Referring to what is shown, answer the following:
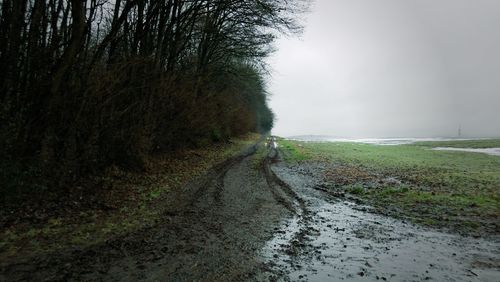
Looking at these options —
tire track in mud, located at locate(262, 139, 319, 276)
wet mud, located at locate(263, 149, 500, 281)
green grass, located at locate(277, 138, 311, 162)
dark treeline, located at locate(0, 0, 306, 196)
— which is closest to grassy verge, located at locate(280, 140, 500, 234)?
wet mud, located at locate(263, 149, 500, 281)

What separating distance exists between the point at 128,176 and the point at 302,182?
23.4 feet

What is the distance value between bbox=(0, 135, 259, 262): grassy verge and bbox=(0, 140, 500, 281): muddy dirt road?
43cm

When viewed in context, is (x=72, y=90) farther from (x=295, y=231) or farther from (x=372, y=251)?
(x=372, y=251)

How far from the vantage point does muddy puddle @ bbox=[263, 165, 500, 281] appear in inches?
200

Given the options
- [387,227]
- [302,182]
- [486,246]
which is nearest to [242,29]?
[302,182]

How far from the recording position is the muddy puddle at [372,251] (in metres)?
5.07

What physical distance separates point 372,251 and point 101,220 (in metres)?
5.89

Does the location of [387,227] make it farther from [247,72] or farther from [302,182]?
[247,72]

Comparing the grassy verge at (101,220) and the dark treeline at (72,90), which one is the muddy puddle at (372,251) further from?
the dark treeline at (72,90)

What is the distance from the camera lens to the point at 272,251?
5.82 meters

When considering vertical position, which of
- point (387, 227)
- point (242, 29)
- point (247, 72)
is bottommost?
point (387, 227)

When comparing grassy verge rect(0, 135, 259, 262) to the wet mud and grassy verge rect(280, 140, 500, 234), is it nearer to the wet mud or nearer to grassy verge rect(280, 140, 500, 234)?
the wet mud

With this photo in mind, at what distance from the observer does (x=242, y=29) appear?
20.9m

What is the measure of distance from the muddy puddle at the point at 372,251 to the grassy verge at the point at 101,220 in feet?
11.1
